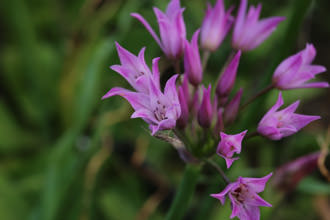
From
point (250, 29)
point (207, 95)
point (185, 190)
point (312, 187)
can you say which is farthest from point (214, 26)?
point (312, 187)

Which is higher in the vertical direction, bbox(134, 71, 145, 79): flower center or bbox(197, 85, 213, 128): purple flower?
bbox(134, 71, 145, 79): flower center

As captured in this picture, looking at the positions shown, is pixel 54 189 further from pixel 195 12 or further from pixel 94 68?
pixel 195 12

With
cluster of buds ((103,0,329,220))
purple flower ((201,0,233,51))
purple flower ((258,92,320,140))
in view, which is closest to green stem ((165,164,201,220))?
cluster of buds ((103,0,329,220))

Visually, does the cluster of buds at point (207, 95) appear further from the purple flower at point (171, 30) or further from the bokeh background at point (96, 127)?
the bokeh background at point (96, 127)

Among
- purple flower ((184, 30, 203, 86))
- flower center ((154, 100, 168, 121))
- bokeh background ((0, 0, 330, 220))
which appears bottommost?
bokeh background ((0, 0, 330, 220))

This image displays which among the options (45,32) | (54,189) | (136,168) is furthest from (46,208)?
(45,32)

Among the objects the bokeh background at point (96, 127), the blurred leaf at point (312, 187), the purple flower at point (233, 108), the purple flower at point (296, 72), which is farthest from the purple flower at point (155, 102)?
the blurred leaf at point (312, 187)

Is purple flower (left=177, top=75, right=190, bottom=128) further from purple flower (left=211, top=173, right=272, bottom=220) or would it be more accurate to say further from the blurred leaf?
the blurred leaf
